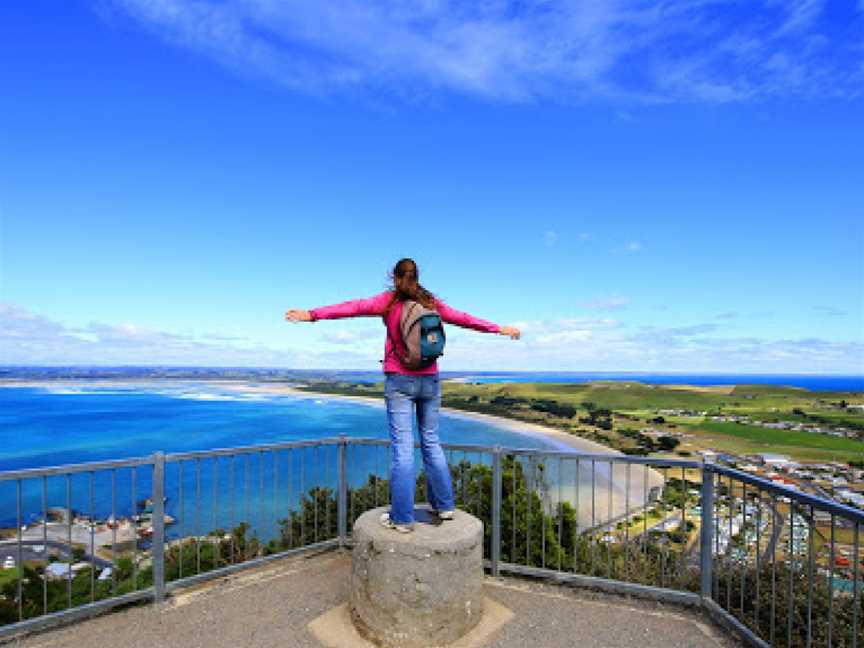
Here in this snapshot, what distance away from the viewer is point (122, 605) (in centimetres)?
445

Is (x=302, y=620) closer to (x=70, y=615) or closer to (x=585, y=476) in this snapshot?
(x=70, y=615)

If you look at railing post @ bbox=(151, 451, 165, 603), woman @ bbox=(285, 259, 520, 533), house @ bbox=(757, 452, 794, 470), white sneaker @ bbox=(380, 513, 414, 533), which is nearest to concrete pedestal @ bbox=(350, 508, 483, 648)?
white sneaker @ bbox=(380, 513, 414, 533)

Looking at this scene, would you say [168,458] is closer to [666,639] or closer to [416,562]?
[416,562]

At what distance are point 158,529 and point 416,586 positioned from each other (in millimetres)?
2347

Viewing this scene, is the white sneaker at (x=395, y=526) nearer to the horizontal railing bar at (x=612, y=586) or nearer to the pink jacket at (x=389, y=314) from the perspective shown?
the pink jacket at (x=389, y=314)

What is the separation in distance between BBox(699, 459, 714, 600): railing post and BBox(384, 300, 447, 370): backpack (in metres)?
2.41

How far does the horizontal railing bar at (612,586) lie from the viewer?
4.46 metres

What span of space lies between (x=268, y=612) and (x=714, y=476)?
3.79 metres

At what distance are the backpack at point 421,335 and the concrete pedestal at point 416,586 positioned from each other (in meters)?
1.29

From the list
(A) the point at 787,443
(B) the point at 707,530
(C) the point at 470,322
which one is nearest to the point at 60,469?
(C) the point at 470,322

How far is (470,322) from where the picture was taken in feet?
14.0

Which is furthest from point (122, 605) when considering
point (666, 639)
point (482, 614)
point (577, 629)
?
point (666, 639)

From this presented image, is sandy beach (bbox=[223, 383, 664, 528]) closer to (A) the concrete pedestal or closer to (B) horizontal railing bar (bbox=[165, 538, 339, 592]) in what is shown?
(A) the concrete pedestal

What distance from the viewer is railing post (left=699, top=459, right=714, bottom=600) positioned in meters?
4.28
